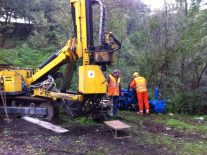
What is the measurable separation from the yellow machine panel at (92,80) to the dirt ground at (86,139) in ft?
3.37

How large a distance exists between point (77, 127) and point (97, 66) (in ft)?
5.58

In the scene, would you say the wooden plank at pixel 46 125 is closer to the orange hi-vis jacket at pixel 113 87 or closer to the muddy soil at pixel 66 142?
the muddy soil at pixel 66 142

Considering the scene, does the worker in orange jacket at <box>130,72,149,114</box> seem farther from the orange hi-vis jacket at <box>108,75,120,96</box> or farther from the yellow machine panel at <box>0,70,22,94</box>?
the yellow machine panel at <box>0,70,22,94</box>

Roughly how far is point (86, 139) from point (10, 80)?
3.40 meters

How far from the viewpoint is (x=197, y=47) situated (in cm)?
1240

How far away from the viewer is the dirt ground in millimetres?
6859

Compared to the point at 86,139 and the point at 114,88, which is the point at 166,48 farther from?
the point at 86,139

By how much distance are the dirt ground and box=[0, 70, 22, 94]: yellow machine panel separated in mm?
880

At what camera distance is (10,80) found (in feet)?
32.5

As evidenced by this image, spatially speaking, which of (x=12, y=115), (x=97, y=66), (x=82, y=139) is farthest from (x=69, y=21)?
(x=82, y=139)

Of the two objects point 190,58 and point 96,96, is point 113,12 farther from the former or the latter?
point 96,96

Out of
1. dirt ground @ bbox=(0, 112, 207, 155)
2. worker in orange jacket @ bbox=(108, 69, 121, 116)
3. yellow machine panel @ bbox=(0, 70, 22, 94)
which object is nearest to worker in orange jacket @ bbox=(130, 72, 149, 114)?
worker in orange jacket @ bbox=(108, 69, 121, 116)

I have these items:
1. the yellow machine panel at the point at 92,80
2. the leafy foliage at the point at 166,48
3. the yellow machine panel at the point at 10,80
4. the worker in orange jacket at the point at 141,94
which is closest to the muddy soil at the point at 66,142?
the yellow machine panel at the point at 92,80

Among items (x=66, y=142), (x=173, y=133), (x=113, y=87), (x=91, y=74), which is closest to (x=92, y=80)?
(x=91, y=74)
